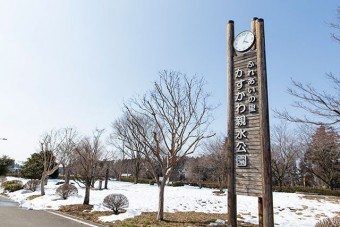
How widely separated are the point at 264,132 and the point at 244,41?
3.02m

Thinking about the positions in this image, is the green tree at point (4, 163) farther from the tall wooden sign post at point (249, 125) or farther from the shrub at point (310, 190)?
the tall wooden sign post at point (249, 125)

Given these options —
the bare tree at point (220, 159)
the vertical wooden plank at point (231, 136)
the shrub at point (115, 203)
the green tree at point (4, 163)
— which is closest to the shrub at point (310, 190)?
the bare tree at point (220, 159)

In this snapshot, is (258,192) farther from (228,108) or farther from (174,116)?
(174,116)

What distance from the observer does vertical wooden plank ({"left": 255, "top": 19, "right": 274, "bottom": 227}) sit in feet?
20.8

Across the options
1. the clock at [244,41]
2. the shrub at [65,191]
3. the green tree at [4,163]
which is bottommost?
the shrub at [65,191]

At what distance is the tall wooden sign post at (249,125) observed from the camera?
655cm

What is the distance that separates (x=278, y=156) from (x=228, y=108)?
106 feet

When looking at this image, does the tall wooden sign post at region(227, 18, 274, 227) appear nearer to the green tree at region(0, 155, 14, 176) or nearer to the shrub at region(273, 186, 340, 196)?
the shrub at region(273, 186, 340, 196)

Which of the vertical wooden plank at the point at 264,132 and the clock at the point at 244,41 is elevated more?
the clock at the point at 244,41

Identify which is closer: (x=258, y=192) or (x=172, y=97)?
(x=258, y=192)

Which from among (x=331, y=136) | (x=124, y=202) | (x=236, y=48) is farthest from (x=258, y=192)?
(x=124, y=202)

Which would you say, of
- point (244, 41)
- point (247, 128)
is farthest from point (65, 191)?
point (244, 41)

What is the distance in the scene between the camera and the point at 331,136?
999cm

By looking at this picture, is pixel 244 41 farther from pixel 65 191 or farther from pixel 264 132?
pixel 65 191
